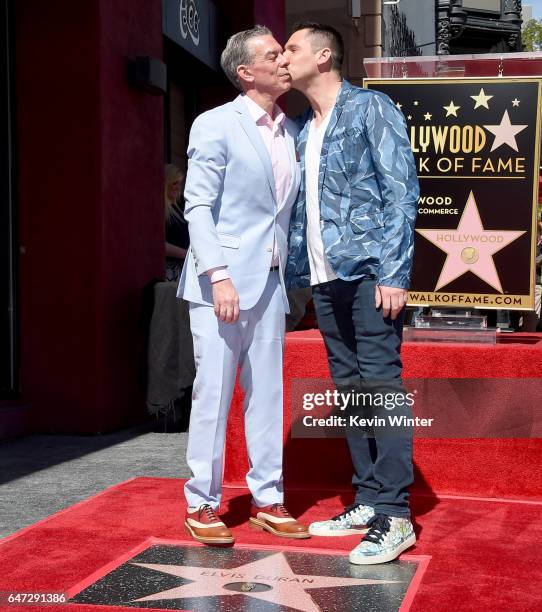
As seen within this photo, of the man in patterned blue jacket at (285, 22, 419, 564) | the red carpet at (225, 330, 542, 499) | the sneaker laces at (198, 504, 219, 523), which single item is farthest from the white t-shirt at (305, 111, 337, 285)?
the sneaker laces at (198, 504, 219, 523)

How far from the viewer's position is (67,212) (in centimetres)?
685

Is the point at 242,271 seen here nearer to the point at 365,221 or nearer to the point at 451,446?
the point at 365,221

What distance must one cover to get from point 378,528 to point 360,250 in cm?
108

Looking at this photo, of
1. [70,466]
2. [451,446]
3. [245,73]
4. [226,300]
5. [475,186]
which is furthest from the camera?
[70,466]

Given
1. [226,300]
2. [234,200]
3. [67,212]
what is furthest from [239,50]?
[67,212]

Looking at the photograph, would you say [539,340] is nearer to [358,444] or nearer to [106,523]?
[358,444]

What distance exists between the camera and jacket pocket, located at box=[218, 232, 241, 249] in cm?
391

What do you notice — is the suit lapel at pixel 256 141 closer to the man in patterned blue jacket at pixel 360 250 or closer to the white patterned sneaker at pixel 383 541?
the man in patterned blue jacket at pixel 360 250

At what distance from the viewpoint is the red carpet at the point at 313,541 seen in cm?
331

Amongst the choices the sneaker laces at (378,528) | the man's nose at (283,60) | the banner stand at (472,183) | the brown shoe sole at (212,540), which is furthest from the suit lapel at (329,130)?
the brown shoe sole at (212,540)

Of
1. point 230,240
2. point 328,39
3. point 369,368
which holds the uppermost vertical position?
point 328,39

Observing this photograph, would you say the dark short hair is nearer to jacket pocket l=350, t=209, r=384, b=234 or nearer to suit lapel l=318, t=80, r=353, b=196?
suit lapel l=318, t=80, r=353, b=196

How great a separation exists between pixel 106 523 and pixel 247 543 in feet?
2.28

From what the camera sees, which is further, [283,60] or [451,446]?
[451,446]
